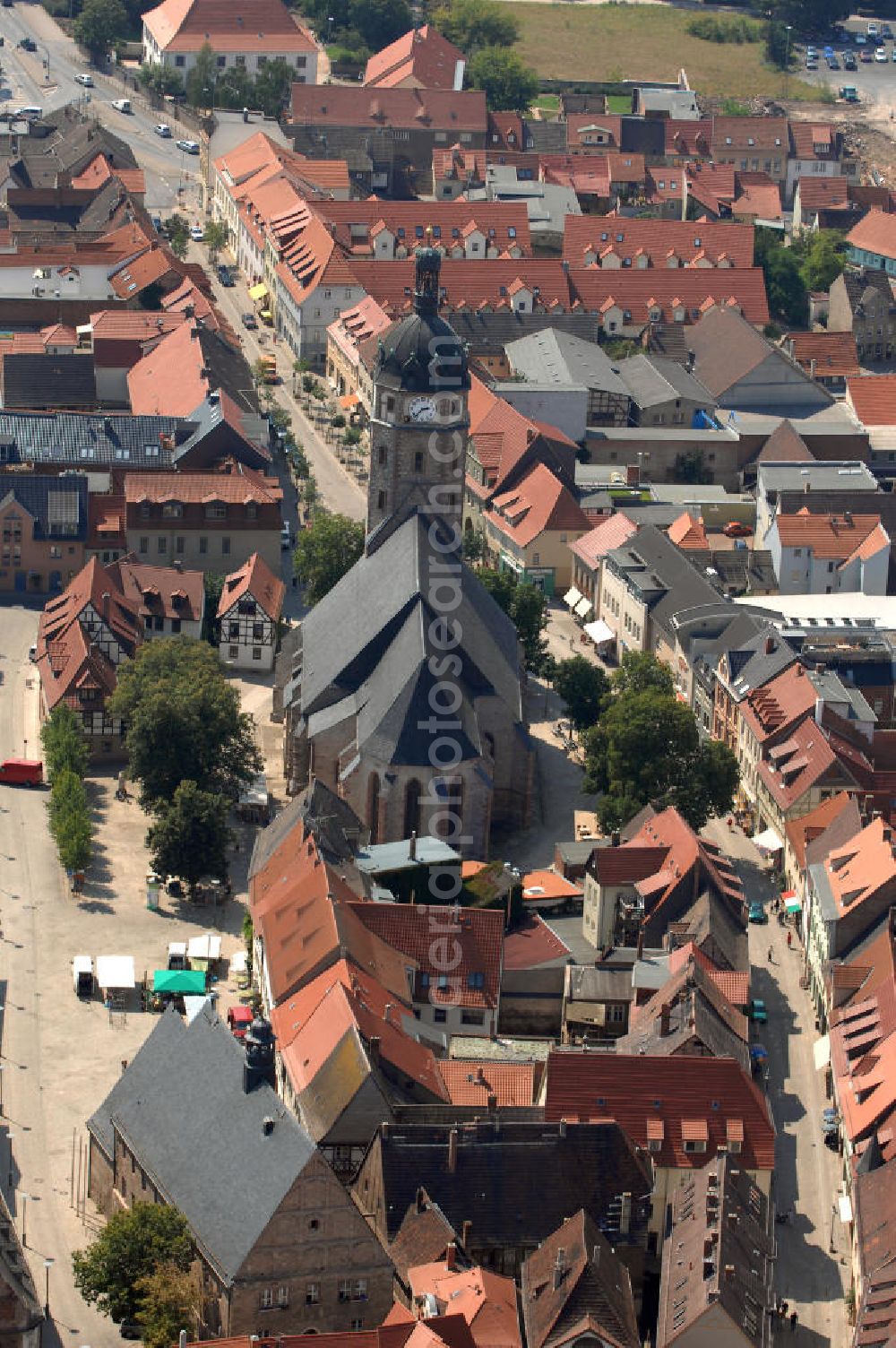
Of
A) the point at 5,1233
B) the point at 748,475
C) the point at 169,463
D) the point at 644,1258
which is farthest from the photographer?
the point at 748,475

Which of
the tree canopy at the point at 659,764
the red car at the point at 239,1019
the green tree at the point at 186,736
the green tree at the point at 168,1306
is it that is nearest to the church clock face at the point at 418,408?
the green tree at the point at 186,736

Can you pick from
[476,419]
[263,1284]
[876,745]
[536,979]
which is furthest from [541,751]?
[263,1284]

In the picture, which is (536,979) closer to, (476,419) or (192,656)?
(192,656)

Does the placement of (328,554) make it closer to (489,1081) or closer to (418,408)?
(418,408)

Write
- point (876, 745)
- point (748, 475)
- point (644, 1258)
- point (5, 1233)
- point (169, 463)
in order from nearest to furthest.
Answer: point (5, 1233), point (644, 1258), point (876, 745), point (169, 463), point (748, 475)

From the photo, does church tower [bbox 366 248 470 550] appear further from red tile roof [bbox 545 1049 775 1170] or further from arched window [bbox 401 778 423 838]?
red tile roof [bbox 545 1049 775 1170]

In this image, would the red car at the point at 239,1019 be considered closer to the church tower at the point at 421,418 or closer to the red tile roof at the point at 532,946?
the red tile roof at the point at 532,946
